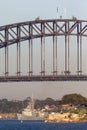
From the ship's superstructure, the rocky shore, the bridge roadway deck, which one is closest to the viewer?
the bridge roadway deck

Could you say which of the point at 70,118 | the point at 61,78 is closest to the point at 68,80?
the point at 61,78

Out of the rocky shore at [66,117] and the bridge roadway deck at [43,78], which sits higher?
the bridge roadway deck at [43,78]

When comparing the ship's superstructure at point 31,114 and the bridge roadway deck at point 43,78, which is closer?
the bridge roadway deck at point 43,78

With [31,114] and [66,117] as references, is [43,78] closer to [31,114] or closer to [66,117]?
[66,117]

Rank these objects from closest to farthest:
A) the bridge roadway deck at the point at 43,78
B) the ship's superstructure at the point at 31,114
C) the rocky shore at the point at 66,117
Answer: the bridge roadway deck at the point at 43,78 → the rocky shore at the point at 66,117 → the ship's superstructure at the point at 31,114

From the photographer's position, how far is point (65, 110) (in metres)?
183

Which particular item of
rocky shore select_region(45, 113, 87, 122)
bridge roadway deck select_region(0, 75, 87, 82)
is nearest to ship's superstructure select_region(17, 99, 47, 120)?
rocky shore select_region(45, 113, 87, 122)

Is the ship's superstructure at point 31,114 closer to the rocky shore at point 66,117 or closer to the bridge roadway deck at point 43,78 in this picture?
the rocky shore at point 66,117

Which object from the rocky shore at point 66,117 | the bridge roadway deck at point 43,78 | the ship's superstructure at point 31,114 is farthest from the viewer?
the ship's superstructure at point 31,114

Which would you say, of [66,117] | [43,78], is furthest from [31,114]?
[43,78]

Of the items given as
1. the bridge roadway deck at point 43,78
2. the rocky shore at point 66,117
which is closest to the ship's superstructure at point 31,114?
the rocky shore at point 66,117

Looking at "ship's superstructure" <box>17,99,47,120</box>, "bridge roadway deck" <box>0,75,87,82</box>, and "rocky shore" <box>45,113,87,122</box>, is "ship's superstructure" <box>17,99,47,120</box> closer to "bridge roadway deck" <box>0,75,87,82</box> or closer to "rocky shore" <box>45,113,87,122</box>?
"rocky shore" <box>45,113,87,122</box>

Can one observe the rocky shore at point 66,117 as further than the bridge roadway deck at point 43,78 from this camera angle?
Yes

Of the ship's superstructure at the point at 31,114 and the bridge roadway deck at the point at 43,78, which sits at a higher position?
the bridge roadway deck at the point at 43,78
